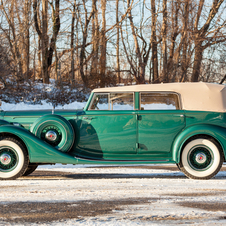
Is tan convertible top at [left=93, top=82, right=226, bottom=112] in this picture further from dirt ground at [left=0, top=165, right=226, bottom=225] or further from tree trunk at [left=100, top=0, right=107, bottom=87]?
tree trunk at [left=100, top=0, right=107, bottom=87]

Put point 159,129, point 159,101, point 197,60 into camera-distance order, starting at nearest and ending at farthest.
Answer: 1. point 159,129
2. point 159,101
3. point 197,60

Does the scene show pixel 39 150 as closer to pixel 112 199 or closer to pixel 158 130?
pixel 112 199

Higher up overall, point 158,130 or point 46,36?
point 46,36

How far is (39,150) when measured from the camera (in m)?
6.29

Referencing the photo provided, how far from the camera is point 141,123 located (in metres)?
6.54

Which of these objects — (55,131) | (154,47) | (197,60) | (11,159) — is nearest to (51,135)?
(55,131)

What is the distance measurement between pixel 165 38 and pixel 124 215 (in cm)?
1985

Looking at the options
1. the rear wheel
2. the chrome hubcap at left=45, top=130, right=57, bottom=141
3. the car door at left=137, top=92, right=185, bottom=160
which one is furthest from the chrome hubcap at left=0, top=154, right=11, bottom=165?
the car door at left=137, top=92, right=185, bottom=160

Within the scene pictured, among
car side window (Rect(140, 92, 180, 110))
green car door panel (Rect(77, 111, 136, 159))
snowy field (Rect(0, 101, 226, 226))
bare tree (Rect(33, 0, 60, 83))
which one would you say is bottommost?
snowy field (Rect(0, 101, 226, 226))

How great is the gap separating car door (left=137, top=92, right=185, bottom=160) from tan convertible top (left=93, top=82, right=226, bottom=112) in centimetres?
31

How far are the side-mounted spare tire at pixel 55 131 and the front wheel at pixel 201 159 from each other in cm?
222

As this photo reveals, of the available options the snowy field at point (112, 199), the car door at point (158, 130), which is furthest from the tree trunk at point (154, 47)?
the snowy field at point (112, 199)

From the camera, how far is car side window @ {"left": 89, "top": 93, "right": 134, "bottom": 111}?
22.0ft

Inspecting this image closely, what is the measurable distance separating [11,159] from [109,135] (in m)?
1.91
